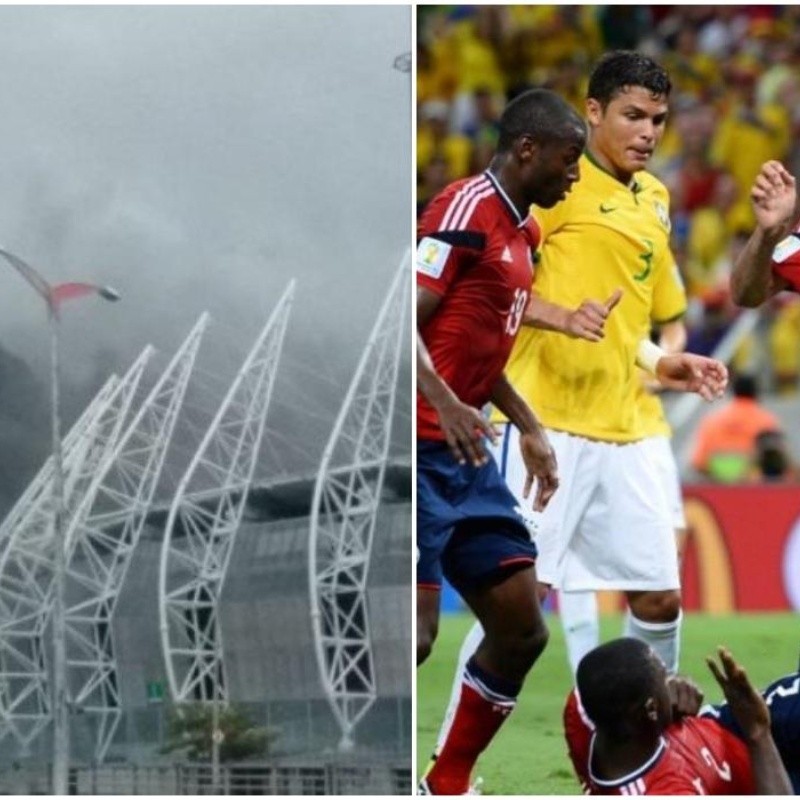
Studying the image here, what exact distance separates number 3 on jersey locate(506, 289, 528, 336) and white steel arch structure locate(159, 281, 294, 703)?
20.5 inches

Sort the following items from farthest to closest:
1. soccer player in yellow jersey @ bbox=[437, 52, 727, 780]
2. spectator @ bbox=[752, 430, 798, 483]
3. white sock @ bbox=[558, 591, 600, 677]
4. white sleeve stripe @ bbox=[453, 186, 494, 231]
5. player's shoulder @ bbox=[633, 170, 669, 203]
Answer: spectator @ bbox=[752, 430, 798, 483], white sock @ bbox=[558, 591, 600, 677], player's shoulder @ bbox=[633, 170, 669, 203], soccer player in yellow jersey @ bbox=[437, 52, 727, 780], white sleeve stripe @ bbox=[453, 186, 494, 231]

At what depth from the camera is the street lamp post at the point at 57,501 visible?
5.10 meters

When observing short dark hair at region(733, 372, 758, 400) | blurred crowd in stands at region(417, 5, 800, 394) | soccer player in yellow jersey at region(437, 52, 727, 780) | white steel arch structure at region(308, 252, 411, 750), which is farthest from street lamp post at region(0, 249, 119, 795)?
short dark hair at region(733, 372, 758, 400)

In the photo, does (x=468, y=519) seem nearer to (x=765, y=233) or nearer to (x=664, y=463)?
(x=765, y=233)

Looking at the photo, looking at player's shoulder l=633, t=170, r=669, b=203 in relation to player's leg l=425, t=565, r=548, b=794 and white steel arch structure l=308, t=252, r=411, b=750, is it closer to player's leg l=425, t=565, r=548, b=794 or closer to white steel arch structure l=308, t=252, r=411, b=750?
white steel arch structure l=308, t=252, r=411, b=750

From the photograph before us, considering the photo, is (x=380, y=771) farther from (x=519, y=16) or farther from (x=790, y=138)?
(x=519, y=16)

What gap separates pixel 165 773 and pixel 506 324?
1.30 m

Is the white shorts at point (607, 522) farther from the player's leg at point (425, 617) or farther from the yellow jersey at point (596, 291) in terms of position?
the player's leg at point (425, 617)

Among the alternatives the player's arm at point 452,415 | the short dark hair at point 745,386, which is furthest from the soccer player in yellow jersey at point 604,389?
the short dark hair at point 745,386

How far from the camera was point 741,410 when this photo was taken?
39.8 feet

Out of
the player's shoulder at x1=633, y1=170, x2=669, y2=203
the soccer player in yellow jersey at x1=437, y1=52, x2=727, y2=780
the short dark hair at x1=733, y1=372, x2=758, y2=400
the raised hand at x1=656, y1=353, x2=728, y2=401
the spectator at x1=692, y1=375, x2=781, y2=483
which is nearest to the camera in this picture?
the raised hand at x1=656, y1=353, x2=728, y2=401

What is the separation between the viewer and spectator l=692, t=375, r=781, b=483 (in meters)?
12.0

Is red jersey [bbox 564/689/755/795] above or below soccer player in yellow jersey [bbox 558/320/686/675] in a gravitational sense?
below

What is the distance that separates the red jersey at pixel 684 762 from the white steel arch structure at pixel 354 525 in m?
0.51
